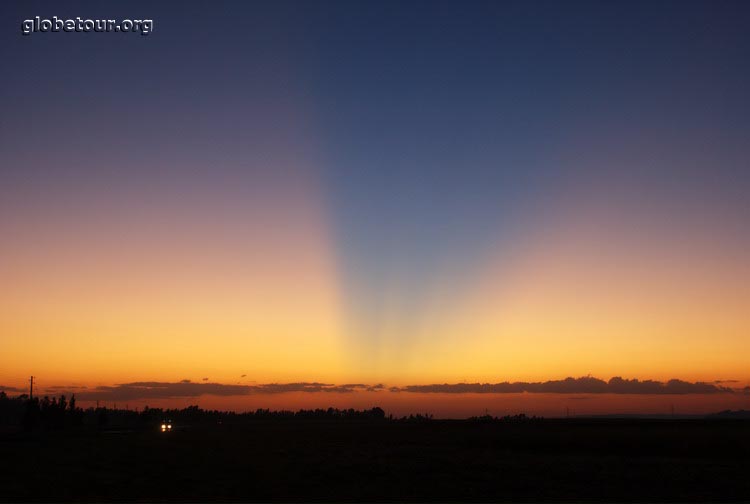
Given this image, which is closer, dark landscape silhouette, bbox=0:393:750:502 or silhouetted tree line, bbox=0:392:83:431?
dark landscape silhouette, bbox=0:393:750:502

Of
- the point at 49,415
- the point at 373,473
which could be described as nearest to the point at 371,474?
the point at 373,473

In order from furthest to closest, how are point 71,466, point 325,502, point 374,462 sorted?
1. point 374,462
2. point 71,466
3. point 325,502

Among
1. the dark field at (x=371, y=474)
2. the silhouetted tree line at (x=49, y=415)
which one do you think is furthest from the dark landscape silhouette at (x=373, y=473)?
the silhouetted tree line at (x=49, y=415)

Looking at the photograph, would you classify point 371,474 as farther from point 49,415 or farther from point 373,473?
point 49,415

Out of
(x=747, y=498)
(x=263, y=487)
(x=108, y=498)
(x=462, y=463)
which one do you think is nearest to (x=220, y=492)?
(x=263, y=487)

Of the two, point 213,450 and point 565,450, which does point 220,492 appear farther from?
point 565,450

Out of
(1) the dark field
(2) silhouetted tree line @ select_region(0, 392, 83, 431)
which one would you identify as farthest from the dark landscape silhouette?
(2) silhouetted tree line @ select_region(0, 392, 83, 431)

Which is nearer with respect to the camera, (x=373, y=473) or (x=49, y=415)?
(x=373, y=473)

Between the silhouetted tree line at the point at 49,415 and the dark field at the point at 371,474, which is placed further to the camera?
the silhouetted tree line at the point at 49,415

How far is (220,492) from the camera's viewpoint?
38469mm

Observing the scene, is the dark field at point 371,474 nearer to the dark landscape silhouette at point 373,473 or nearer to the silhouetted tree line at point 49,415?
the dark landscape silhouette at point 373,473

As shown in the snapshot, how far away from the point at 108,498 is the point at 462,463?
1126 inches

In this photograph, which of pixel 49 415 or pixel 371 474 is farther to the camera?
pixel 49 415

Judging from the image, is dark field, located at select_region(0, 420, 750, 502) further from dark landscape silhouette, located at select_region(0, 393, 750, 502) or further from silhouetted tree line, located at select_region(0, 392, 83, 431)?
silhouetted tree line, located at select_region(0, 392, 83, 431)
